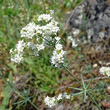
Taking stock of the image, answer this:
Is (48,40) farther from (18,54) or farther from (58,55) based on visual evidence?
(18,54)

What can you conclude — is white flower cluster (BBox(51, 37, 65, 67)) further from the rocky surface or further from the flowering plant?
the rocky surface

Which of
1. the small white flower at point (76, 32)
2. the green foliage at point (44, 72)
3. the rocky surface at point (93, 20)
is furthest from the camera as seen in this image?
the small white flower at point (76, 32)

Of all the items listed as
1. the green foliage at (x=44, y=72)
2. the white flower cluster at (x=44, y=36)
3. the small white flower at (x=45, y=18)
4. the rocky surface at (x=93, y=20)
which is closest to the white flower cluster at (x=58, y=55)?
the white flower cluster at (x=44, y=36)

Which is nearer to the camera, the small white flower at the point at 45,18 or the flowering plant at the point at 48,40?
the flowering plant at the point at 48,40

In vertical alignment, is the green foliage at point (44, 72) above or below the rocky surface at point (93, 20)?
below

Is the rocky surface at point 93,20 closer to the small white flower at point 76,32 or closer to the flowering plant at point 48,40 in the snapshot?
the small white flower at point 76,32

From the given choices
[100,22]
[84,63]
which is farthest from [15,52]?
[100,22]

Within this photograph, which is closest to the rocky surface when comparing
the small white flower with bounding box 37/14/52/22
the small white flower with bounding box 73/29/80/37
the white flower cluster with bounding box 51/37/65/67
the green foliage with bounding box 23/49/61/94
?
the small white flower with bounding box 73/29/80/37

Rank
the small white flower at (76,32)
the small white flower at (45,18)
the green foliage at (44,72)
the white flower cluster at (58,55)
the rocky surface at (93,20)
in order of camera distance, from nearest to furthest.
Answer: the white flower cluster at (58,55)
the small white flower at (45,18)
the green foliage at (44,72)
the rocky surface at (93,20)
the small white flower at (76,32)

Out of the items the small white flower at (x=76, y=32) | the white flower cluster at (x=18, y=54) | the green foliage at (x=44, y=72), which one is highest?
the small white flower at (x=76, y=32)
